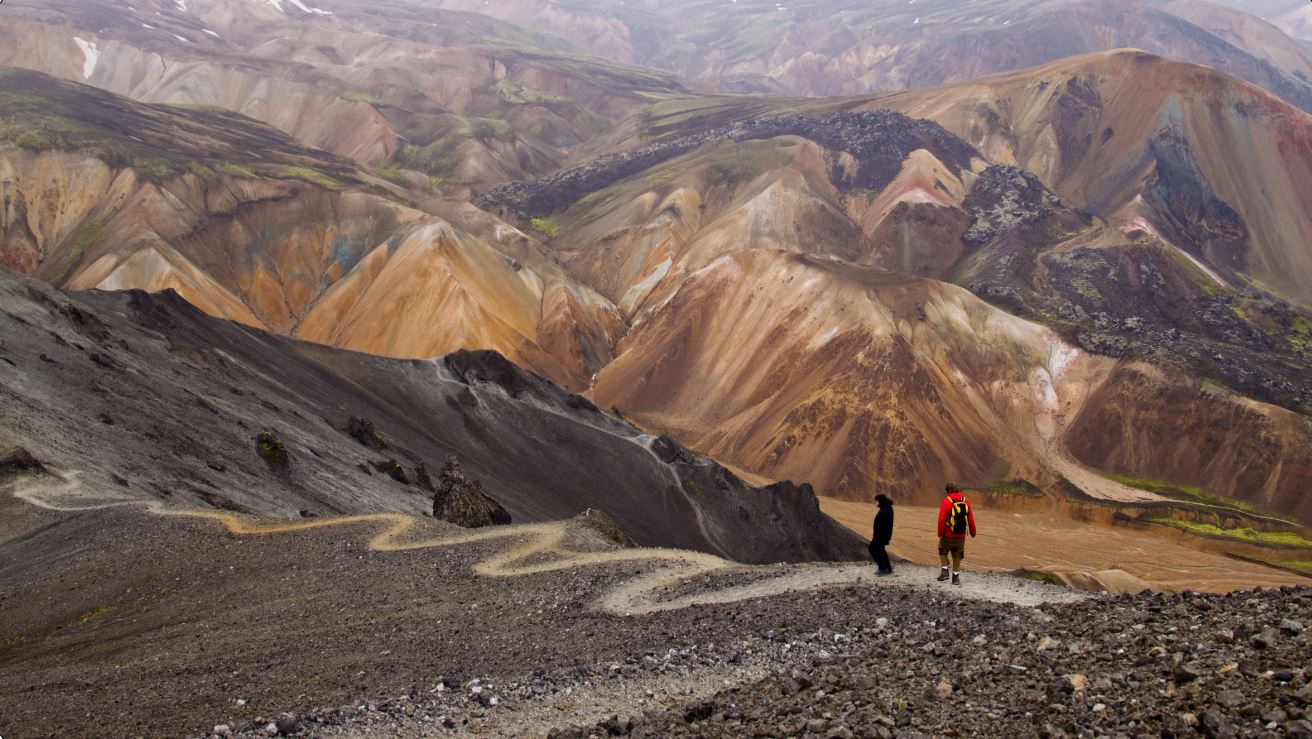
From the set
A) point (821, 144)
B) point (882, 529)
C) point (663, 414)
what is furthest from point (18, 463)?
point (821, 144)

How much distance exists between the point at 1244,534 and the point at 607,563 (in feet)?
222

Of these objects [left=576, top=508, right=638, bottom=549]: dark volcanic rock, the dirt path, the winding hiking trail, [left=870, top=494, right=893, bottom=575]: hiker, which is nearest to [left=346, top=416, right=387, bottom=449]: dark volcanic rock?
the winding hiking trail

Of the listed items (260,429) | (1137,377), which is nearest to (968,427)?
(1137,377)

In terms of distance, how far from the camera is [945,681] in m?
11.2

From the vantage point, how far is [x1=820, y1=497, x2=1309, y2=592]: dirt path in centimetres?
5959

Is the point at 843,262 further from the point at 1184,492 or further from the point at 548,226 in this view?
the point at 548,226

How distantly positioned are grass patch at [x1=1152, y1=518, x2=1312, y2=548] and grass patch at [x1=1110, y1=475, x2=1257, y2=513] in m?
4.38

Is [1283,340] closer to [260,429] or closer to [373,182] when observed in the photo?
[260,429]

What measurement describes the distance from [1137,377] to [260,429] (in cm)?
7610

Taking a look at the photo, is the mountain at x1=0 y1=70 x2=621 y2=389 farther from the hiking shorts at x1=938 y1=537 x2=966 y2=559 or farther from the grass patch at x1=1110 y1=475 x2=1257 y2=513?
the hiking shorts at x1=938 y1=537 x2=966 y2=559

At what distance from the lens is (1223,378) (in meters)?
86.5

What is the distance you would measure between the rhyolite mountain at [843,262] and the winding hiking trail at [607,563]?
57.9 metres

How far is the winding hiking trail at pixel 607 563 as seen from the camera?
58.4ft

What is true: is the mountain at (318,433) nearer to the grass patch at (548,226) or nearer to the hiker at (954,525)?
the hiker at (954,525)
